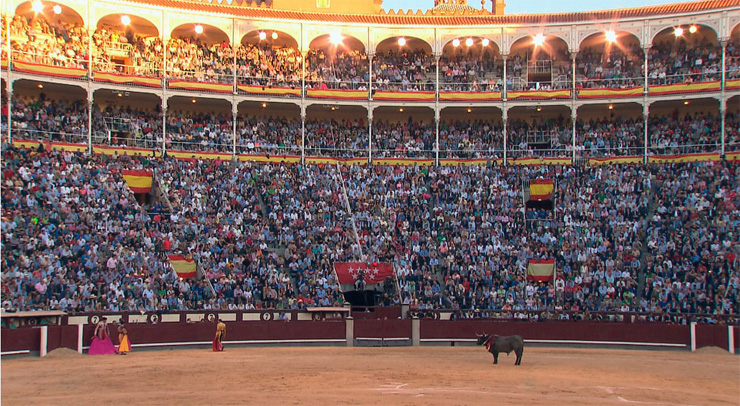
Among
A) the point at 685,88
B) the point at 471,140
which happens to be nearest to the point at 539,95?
the point at 471,140

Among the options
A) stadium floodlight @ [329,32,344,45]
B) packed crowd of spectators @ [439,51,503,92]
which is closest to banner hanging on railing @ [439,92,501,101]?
packed crowd of spectators @ [439,51,503,92]

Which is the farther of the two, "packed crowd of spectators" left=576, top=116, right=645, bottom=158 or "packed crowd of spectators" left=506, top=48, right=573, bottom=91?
"packed crowd of spectators" left=506, top=48, right=573, bottom=91

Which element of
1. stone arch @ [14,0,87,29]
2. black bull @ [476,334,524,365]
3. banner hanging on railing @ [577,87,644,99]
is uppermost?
stone arch @ [14,0,87,29]

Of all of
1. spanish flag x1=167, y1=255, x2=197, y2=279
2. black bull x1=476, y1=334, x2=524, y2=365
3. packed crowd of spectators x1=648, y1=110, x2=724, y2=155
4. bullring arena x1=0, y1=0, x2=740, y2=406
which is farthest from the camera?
packed crowd of spectators x1=648, y1=110, x2=724, y2=155

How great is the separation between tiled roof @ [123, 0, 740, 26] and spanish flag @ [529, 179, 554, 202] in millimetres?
8809

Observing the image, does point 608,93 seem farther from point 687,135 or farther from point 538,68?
point 538,68

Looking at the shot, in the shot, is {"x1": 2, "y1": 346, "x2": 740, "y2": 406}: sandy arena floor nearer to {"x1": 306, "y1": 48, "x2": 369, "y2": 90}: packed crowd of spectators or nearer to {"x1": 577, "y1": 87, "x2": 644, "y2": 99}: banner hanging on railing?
{"x1": 577, "y1": 87, "x2": 644, "y2": 99}: banner hanging on railing

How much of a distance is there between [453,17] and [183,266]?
2027cm

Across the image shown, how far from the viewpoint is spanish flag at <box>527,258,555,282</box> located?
1367 inches

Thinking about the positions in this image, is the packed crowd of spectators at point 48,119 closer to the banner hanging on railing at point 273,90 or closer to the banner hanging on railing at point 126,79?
the banner hanging on railing at point 126,79

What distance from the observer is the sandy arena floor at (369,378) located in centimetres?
1662

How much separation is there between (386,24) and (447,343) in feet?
65.7

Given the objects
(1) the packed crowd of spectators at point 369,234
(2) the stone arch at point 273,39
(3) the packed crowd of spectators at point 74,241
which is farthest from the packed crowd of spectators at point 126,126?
(2) the stone arch at point 273,39

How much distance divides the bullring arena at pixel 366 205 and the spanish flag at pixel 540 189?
0.19m
